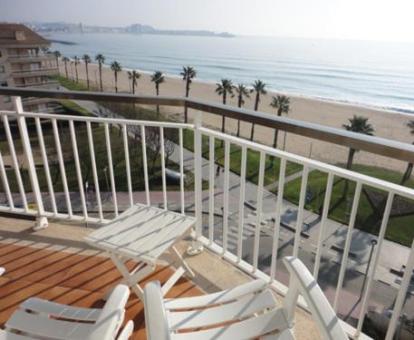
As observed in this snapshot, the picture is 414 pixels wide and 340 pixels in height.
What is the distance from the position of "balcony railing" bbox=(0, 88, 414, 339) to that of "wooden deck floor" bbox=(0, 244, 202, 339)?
15.0 inches

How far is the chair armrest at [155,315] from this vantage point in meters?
0.88

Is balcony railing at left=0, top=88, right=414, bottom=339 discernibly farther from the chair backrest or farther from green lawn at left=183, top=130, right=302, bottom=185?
the chair backrest

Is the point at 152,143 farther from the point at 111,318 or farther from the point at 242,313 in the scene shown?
the point at 111,318

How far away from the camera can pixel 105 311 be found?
918 millimetres

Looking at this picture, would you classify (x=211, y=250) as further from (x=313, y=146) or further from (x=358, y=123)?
(x=313, y=146)

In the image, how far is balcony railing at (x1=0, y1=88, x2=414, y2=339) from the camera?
4.97ft

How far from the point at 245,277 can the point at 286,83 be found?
33.3 metres

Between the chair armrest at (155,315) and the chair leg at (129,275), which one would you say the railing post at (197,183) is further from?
the chair armrest at (155,315)

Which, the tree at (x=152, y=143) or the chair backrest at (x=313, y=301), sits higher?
the chair backrest at (x=313, y=301)

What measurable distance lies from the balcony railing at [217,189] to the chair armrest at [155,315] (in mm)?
946

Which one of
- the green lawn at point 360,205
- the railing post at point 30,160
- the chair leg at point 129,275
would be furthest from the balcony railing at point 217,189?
the chair leg at point 129,275

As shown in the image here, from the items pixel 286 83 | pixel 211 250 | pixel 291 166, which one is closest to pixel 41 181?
pixel 291 166

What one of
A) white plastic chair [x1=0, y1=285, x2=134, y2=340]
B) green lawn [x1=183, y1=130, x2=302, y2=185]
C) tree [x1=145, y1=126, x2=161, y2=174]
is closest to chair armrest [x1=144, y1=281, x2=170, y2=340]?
white plastic chair [x1=0, y1=285, x2=134, y2=340]

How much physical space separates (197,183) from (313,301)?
4.36ft
